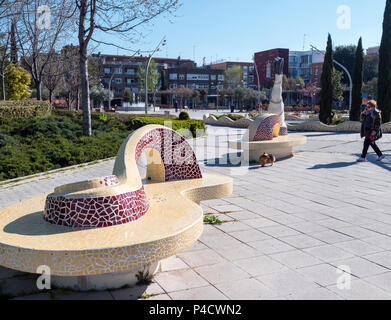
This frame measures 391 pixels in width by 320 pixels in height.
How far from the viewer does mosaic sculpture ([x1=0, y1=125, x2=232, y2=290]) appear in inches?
120

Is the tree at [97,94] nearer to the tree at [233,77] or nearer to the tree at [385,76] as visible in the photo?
the tree at [233,77]

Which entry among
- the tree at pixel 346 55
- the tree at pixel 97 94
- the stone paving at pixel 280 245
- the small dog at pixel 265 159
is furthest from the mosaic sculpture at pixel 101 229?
the tree at pixel 346 55

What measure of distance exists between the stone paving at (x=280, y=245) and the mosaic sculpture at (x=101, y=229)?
0.44 metres

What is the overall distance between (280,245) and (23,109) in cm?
1504

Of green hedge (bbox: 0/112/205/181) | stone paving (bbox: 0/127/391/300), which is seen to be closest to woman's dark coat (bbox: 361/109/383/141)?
stone paving (bbox: 0/127/391/300)

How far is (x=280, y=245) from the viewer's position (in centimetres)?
480

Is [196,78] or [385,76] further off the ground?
[196,78]

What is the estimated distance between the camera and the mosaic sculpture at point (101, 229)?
3039 millimetres

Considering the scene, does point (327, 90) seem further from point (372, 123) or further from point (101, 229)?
point (101, 229)

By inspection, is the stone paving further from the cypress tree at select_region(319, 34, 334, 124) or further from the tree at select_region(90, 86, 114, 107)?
the tree at select_region(90, 86, 114, 107)

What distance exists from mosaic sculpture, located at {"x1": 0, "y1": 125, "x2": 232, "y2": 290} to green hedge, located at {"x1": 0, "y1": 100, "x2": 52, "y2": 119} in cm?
1301

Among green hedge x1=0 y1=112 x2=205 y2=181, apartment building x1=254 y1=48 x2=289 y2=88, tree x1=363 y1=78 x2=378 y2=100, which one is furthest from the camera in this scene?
apartment building x1=254 y1=48 x2=289 y2=88

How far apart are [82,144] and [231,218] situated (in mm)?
7748

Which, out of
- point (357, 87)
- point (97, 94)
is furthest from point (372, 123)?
point (97, 94)
